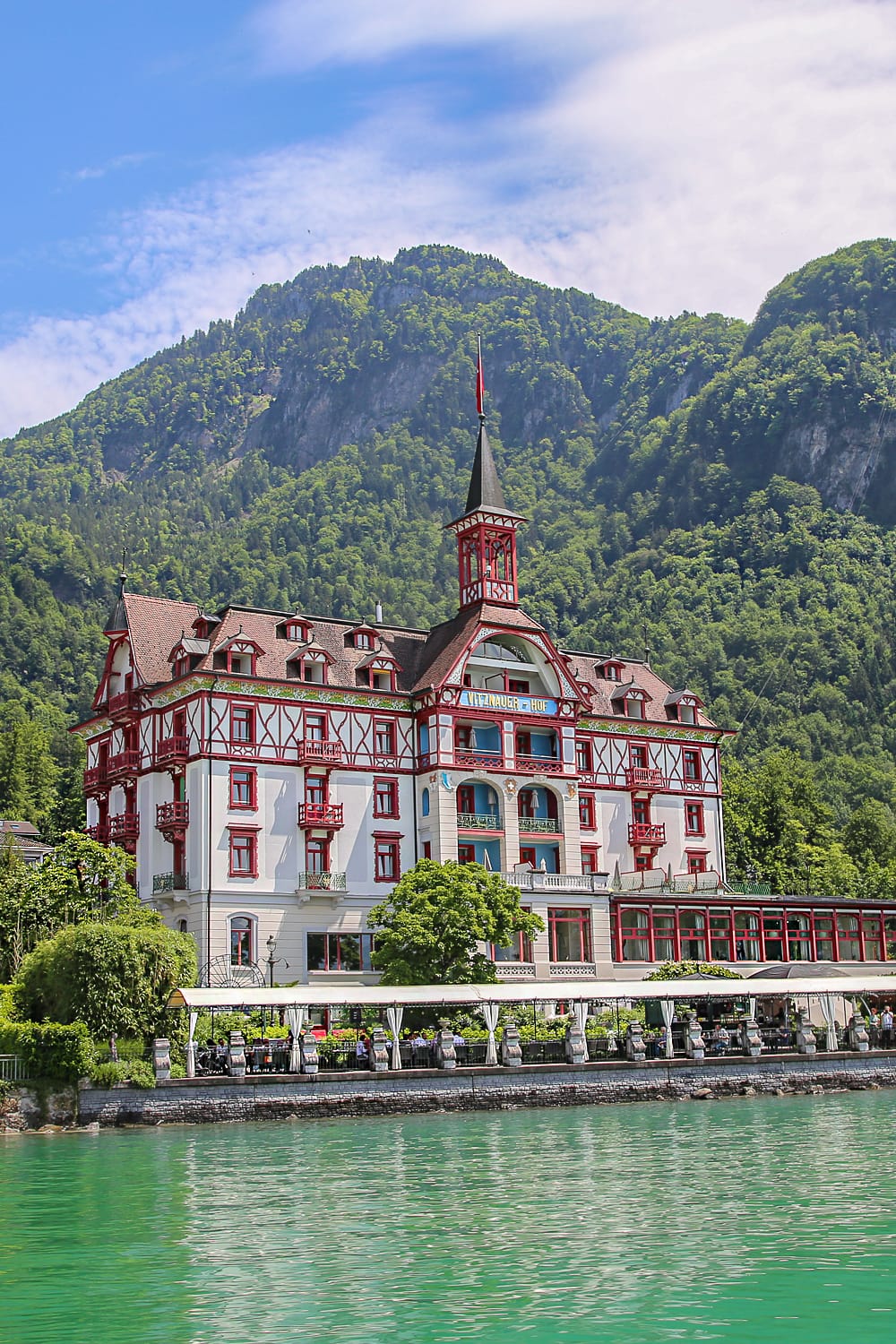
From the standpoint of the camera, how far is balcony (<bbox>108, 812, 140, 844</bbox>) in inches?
2830

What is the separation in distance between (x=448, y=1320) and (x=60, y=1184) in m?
15.2

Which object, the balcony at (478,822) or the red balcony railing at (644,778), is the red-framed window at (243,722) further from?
the red balcony railing at (644,778)

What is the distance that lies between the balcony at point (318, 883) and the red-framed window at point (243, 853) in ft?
6.96

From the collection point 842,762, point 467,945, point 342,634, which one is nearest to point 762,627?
point 842,762

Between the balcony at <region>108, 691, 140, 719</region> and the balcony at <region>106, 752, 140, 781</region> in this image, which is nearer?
the balcony at <region>106, 752, 140, 781</region>

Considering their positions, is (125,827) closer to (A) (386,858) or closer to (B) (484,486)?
(A) (386,858)

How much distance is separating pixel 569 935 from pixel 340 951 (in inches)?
444

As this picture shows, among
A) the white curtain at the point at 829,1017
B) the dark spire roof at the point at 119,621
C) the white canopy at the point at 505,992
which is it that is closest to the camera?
the white canopy at the point at 505,992

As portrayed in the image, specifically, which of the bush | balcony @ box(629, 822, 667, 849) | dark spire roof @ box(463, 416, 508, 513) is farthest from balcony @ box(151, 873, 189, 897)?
balcony @ box(629, 822, 667, 849)

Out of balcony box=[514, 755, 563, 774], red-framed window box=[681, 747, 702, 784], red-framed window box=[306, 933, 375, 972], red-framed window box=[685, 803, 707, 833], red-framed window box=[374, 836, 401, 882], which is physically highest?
red-framed window box=[681, 747, 702, 784]

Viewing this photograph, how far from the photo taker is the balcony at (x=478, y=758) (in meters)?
72.6

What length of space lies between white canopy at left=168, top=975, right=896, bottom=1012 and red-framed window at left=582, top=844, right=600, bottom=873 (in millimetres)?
16370

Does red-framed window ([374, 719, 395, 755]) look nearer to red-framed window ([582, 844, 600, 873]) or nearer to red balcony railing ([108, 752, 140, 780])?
red balcony railing ([108, 752, 140, 780])

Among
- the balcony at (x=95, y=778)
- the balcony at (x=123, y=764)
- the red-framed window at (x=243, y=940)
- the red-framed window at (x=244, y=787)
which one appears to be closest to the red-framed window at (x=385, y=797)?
the red-framed window at (x=244, y=787)
